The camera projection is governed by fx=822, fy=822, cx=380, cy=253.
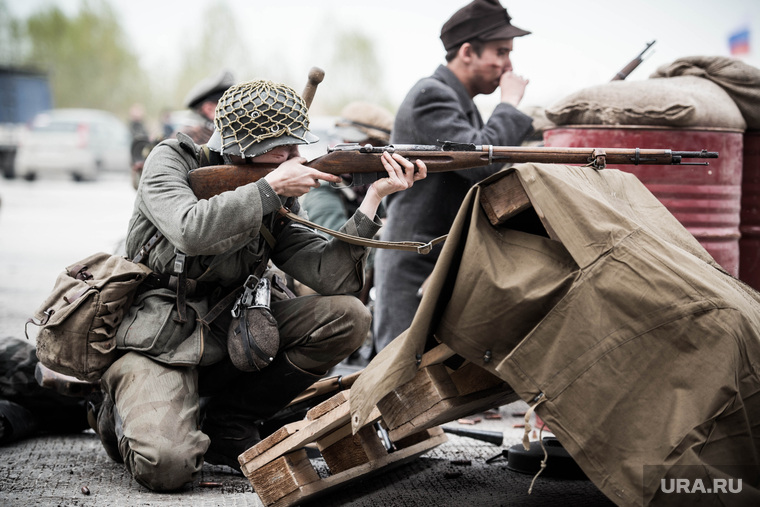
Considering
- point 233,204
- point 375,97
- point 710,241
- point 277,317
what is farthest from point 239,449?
point 375,97

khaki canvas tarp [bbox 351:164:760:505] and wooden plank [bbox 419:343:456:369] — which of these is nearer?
khaki canvas tarp [bbox 351:164:760:505]

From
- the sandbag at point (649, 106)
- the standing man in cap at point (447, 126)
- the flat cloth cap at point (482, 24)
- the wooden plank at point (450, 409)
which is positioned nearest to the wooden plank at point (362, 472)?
the wooden plank at point (450, 409)

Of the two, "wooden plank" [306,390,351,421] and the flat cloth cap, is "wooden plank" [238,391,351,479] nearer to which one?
"wooden plank" [306,390,351,421]

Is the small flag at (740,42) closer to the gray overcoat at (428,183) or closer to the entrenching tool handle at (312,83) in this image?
the gray overcoat at (428,183)

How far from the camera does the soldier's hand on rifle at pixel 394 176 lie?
3.38 m

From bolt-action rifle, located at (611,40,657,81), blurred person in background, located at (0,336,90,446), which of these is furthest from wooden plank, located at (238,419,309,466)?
bolt-action rifle, located at (611,40,657,81)

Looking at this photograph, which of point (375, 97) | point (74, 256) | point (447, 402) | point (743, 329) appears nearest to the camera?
point (743, 329)

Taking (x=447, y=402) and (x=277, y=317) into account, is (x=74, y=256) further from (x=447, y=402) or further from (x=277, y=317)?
(x=447, y=402)

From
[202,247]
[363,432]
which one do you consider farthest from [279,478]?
[202,247]

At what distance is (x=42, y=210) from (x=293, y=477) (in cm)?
1471

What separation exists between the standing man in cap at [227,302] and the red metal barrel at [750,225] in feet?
7.19

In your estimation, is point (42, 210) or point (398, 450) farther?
point (42, 210)

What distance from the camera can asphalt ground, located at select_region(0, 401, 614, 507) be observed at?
3117 millimetres

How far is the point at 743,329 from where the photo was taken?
232cm
